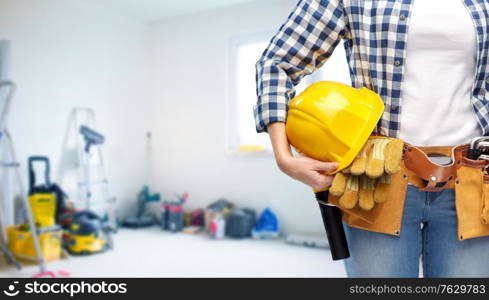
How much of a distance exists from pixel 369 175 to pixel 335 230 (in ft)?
0.53

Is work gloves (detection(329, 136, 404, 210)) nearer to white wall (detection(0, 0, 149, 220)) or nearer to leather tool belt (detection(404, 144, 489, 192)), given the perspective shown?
leather tool belt (detection(404, 144, 489, 192))

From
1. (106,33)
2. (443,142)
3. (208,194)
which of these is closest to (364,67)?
(443,142)

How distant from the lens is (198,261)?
329 centimetres

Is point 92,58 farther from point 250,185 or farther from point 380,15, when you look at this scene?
point 380,15

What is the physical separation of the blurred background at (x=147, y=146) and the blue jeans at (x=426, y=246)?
223 centimetres

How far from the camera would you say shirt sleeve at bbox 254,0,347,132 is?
81 cm

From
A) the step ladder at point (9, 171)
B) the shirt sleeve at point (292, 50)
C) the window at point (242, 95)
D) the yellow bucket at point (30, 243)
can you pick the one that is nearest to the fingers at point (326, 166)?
the shirt sleeve at point (292, 50)

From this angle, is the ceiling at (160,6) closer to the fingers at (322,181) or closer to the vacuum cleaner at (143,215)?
the vacuum cleaner at (143,215)

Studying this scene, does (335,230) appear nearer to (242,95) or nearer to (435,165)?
(435,165)

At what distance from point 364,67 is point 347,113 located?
4.8 inches

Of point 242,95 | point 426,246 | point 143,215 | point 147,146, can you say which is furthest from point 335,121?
point 147,146

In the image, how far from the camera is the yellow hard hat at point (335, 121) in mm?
771

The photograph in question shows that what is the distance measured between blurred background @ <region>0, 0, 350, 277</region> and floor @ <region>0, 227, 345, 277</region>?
2 cm

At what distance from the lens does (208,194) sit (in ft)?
15.3
